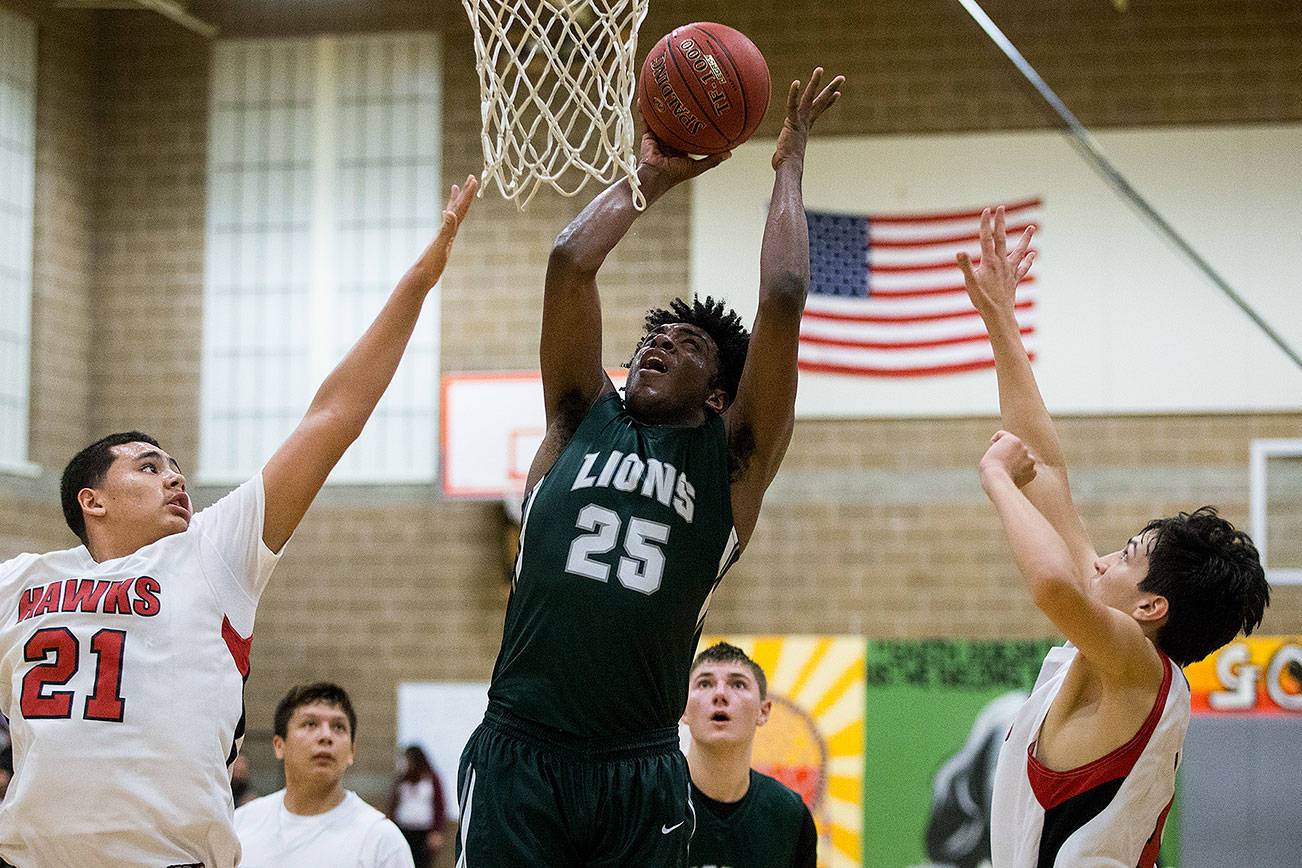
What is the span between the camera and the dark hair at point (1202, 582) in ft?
11.1

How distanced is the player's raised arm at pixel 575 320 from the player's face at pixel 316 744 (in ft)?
8.37

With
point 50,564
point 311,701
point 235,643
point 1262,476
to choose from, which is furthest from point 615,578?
point 1262,476

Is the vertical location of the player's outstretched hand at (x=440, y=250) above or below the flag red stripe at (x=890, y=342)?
below

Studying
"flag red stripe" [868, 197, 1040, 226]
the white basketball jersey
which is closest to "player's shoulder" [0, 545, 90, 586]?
the white basketball jersey

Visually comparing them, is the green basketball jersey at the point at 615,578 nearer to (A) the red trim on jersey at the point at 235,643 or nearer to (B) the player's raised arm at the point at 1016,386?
(A) the red trim on jersey at the point at 235,643

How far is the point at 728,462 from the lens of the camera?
136 inches

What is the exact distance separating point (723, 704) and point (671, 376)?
1948 millimetres

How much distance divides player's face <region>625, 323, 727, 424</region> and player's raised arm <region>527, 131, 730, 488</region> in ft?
0.38

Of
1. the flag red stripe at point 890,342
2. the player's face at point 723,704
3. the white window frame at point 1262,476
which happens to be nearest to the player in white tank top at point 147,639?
the player's face at point 723,704

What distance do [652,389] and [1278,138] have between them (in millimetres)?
10051

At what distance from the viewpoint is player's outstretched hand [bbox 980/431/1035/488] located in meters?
3.37

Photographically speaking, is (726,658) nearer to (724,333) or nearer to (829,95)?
(724,333)

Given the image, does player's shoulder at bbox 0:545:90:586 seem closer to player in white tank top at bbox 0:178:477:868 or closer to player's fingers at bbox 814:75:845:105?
player in white tank top at bbox 0:178:477:868

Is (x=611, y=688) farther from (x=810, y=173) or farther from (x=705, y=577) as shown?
(x=810, y=173)
